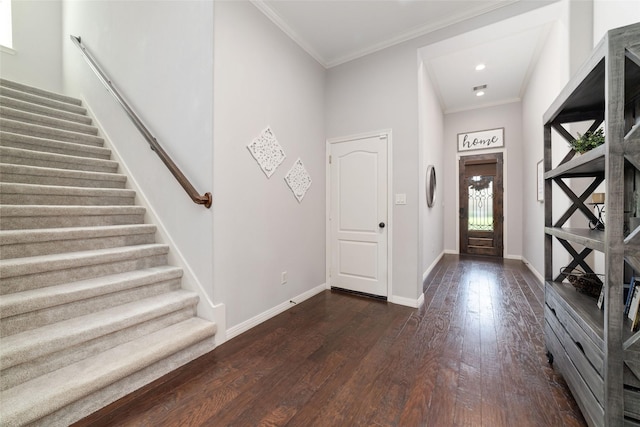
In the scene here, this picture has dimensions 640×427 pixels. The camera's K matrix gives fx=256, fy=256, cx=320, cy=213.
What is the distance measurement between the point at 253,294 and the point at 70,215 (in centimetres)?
178

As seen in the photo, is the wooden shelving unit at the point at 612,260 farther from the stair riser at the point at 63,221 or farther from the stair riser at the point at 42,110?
the stair riser at the point at 42,110

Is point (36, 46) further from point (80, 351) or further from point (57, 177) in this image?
point (80, 351)

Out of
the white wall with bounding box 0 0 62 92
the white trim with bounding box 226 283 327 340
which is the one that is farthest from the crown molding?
the white wall with bounding box 0 0 62 92

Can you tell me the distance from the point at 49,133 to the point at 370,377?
4.17 metres

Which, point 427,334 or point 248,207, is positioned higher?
point 248,207

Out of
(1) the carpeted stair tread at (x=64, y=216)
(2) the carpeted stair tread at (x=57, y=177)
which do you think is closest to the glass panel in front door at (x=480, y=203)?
(1) the carpeted stair tread at (x=64, y=216)

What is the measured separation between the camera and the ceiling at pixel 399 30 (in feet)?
8.62

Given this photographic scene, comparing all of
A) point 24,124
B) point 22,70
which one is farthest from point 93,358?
point 22,70

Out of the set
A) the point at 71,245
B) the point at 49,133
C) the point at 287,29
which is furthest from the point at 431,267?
the point at 49,133

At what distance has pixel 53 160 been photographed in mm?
2658

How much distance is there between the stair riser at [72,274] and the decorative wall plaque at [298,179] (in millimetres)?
1569

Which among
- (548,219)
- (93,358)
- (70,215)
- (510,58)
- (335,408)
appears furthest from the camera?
(510,58)

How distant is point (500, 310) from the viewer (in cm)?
287

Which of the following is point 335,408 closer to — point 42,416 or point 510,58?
point 42,416
